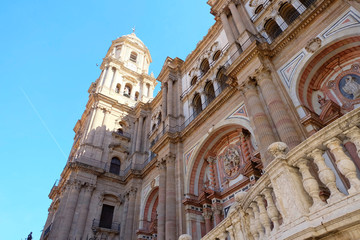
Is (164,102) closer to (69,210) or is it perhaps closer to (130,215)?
(130,215)

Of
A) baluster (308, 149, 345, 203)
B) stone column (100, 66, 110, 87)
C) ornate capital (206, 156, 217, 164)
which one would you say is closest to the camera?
baluster (308, 149, 345, 203)

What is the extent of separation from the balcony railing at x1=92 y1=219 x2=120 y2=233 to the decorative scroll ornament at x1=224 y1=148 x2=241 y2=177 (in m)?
10.2

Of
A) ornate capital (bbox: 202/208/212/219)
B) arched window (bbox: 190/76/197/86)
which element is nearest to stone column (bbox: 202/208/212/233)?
ornate capital (bbox: 202/208/212/219)

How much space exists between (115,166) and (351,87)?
1900cm

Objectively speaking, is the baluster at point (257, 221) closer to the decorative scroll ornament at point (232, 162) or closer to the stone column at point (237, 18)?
the decorative scroll ornament at point (232, 162)

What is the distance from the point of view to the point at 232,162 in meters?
13.6

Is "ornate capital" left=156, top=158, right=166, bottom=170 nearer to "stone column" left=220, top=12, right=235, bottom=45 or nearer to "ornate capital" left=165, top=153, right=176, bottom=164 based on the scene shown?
"ornate capital" left=165, top=153, right=176, bottom=164

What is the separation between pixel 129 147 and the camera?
24.9 metres

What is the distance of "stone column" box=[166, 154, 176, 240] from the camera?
13.2 m

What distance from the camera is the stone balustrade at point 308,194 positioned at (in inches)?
133

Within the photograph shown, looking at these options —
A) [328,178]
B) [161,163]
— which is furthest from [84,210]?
[328,178]

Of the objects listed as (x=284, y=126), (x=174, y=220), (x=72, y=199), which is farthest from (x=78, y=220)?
(x=284, y=126)

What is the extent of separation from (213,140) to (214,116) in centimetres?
138

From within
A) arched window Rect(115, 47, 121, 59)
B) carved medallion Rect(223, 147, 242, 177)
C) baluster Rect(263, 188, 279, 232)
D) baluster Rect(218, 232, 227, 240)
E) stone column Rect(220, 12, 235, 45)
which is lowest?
baluster Rect(263, 188, 279, 232)
